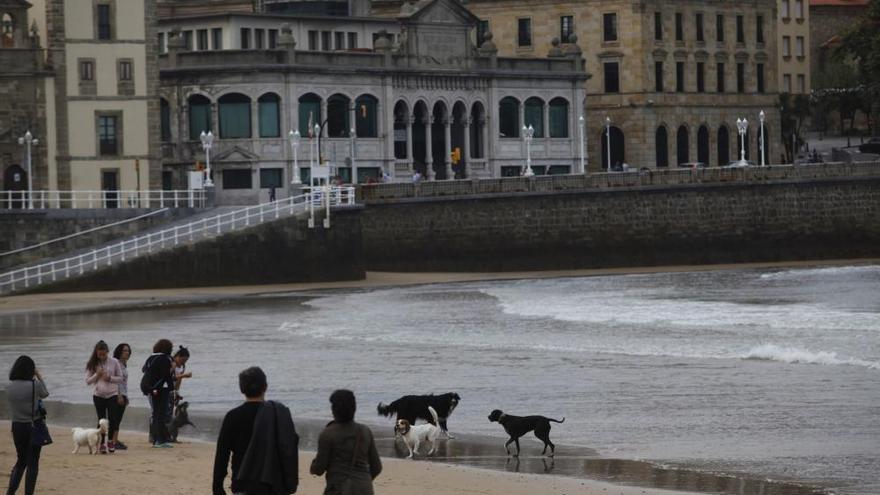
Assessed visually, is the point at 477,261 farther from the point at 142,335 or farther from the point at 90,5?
the point at 142,335

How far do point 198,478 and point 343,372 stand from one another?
14603 millimetres

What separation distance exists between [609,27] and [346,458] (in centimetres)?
9777

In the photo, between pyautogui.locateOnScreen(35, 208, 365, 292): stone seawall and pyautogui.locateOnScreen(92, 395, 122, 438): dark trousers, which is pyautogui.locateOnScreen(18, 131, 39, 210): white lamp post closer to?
pyautogui.locateOnScreen(35, 208, 365, 292): stone seawall

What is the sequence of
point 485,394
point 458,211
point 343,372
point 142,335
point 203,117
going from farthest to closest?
1. point 203,117
2. point 458,211
3. point 142,335
4. point 343,372
5. point 485,394

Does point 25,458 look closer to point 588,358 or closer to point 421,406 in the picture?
point 421,406

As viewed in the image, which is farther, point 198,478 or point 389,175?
point 389,175

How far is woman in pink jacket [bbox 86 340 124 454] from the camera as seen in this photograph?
96.4ft

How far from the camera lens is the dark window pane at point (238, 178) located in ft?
304

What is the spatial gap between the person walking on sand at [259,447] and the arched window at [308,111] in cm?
7600

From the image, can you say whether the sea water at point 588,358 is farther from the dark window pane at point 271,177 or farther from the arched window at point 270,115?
the arched window at point 270,115

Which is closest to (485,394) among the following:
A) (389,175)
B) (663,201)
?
(663,201)

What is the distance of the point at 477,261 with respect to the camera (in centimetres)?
8788

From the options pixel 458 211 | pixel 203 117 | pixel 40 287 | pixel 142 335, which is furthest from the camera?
pixel 203 117

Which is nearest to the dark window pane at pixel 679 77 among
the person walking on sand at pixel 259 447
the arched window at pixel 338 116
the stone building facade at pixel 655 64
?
the stone building facade at pixel 655 64
